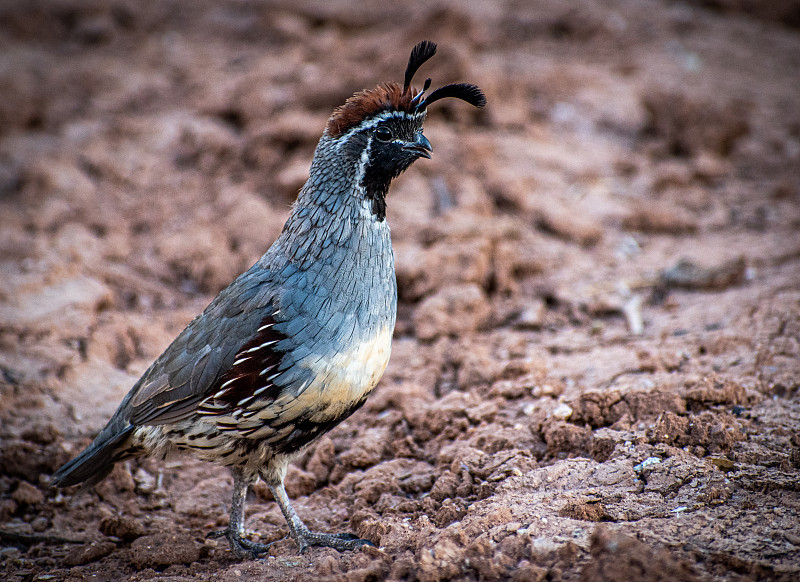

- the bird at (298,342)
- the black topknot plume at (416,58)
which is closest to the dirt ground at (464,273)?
the bird at (298,342)

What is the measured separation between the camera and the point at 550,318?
5652 mm

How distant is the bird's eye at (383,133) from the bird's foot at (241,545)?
2.40m

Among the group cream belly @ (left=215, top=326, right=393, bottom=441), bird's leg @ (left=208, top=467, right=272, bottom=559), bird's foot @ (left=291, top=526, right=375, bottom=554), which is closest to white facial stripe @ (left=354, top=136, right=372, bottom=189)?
cream belly @ (left=215, top=326, right=393, bottom=441)

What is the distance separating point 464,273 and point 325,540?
278 cm

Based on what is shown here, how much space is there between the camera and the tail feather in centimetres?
397

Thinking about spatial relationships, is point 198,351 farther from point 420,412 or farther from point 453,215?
point 453,215

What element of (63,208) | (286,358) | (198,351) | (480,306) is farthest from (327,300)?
(63,208)

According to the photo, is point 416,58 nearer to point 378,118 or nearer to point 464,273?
point 378,118

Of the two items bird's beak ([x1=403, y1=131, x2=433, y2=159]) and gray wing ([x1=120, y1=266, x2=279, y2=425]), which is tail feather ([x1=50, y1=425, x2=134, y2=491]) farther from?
bird's beak ([x1=403, y1=131, x2=433, y2=159])

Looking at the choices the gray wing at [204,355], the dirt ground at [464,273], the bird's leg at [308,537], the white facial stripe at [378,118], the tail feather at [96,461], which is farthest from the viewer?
the tail feather at [96,461]

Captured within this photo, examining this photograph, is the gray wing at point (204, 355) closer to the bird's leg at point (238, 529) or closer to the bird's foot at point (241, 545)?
the bird's leg at point (238, 529)

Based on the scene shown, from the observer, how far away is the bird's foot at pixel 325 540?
141 inches

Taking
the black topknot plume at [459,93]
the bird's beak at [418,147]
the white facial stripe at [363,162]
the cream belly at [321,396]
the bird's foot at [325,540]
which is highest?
the black topknot plume at [459,93]

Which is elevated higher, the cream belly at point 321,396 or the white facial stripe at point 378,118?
the white facial stripe at point 378,118
